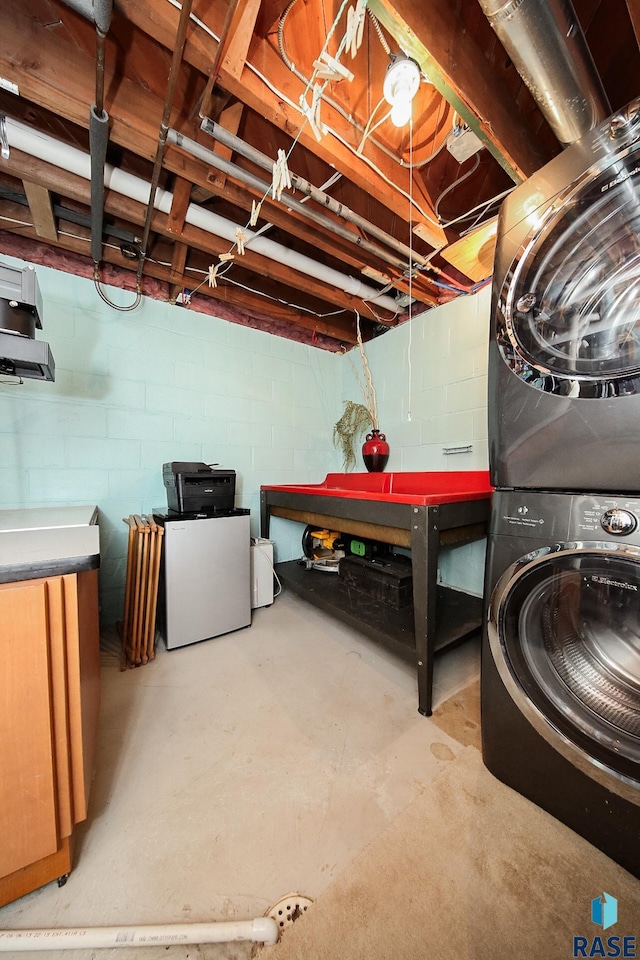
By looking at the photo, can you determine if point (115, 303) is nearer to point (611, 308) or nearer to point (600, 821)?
point (611, 308)

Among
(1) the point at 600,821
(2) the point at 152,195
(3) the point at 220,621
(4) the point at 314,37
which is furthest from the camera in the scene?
(3) the point at 220,621

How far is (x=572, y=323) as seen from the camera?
93 centimetres

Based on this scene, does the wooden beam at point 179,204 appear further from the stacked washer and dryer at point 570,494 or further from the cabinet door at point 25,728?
the cabinet door at point 25,728

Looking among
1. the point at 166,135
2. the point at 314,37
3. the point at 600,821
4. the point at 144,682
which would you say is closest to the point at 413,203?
the point at 314,37

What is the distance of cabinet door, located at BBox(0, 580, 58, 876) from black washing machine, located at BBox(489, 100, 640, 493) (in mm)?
1301

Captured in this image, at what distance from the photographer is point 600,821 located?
83 cm

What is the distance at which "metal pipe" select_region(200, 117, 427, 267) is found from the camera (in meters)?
1.23

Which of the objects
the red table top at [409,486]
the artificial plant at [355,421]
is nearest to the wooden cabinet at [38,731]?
the red table top at [409,486]

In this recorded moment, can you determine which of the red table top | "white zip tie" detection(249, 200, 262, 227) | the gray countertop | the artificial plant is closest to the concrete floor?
the gray countertop

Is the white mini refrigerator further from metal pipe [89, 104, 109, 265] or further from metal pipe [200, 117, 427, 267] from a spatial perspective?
metal pipe [200, 117, 427, 267]

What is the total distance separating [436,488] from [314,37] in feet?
7.09

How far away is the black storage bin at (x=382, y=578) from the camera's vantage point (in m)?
1.79

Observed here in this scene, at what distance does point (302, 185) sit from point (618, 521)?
5.64 feet

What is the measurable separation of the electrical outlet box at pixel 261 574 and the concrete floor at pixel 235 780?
558 millimetres
